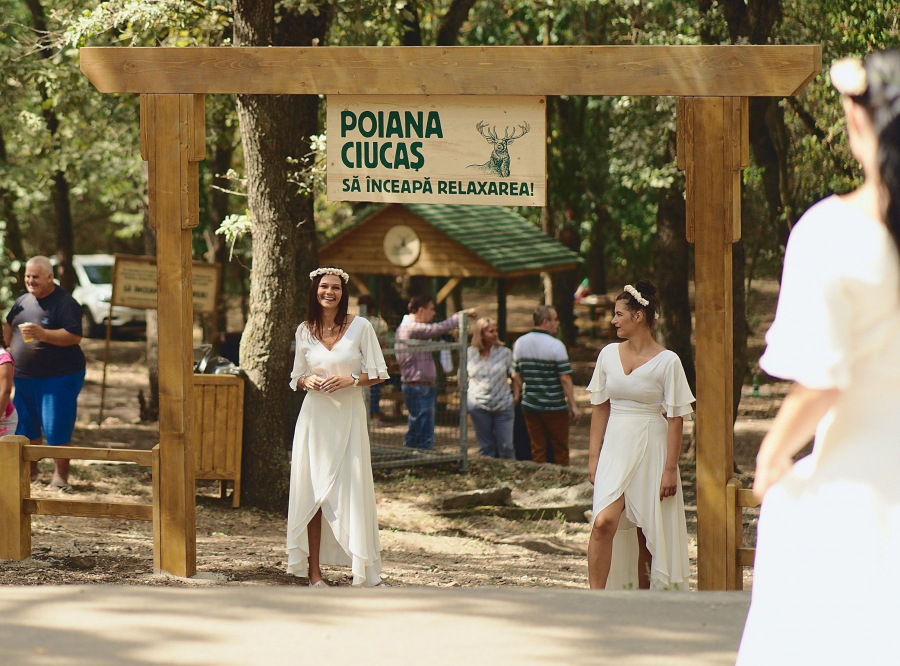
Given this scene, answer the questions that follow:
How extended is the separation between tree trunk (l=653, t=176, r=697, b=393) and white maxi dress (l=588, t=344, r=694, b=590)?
9.16 meters

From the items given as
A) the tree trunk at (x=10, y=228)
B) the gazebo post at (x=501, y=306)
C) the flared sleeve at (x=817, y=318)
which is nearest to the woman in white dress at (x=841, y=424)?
the flared sleeve at (x=817, y=318)

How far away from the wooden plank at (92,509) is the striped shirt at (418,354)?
523cm

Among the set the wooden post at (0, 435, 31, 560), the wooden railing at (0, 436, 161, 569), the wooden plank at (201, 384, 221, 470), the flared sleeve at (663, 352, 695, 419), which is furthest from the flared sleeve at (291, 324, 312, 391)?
the wooden plank at (201, 384, 221, 470)

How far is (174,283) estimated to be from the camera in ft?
22.1

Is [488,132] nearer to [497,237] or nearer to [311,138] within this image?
[311,138]

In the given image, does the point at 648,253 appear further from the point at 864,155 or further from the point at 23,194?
the point at 864,155

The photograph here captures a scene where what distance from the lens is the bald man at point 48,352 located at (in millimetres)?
9750

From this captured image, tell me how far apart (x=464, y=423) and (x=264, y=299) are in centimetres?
300

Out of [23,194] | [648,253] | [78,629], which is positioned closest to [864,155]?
[78,629]

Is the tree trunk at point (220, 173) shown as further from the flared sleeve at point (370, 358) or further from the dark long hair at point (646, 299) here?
the dark long hair at point (646, 299)

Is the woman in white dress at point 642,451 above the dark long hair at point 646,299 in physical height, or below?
below

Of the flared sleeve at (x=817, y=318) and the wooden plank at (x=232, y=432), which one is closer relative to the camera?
the flared sleeve at (x=817, y=318)

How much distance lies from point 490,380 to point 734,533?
606 centimetres

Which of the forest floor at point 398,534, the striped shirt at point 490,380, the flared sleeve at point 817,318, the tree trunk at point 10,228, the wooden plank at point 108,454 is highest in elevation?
the tree trunk at point 10,228
